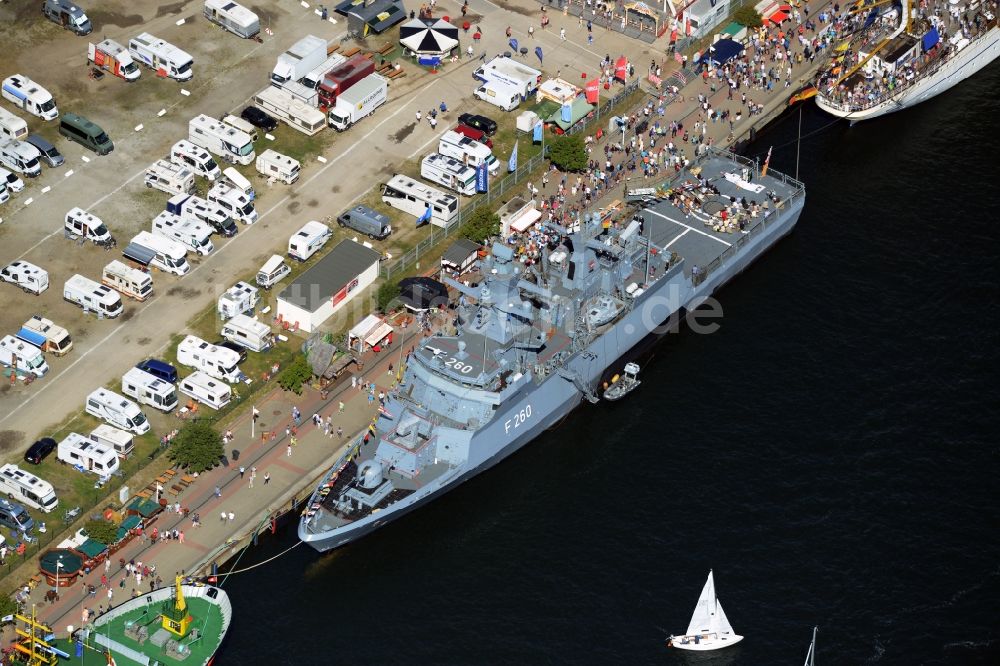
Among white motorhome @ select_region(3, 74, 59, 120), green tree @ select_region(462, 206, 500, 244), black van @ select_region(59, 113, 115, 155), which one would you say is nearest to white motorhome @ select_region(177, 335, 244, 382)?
green tree @ select_region(462, 206, 500, 244)

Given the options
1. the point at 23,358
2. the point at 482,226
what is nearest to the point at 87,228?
the point at 23,358

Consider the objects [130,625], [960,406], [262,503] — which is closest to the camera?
[130,625]

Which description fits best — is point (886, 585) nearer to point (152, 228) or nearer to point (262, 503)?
point (262, 503)

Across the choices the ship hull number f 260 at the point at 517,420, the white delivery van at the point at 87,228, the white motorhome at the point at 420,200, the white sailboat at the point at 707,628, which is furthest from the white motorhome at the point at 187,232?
the white sailboat at the point at 707,628

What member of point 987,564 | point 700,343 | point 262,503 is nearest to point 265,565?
point 262,503

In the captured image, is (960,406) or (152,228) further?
(152,228)

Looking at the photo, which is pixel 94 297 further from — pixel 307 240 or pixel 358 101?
pixel 358 101

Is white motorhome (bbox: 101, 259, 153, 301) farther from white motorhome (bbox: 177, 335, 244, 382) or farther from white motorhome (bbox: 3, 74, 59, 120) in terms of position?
white motorhome (bbox: 3, 74, 59, 120)
